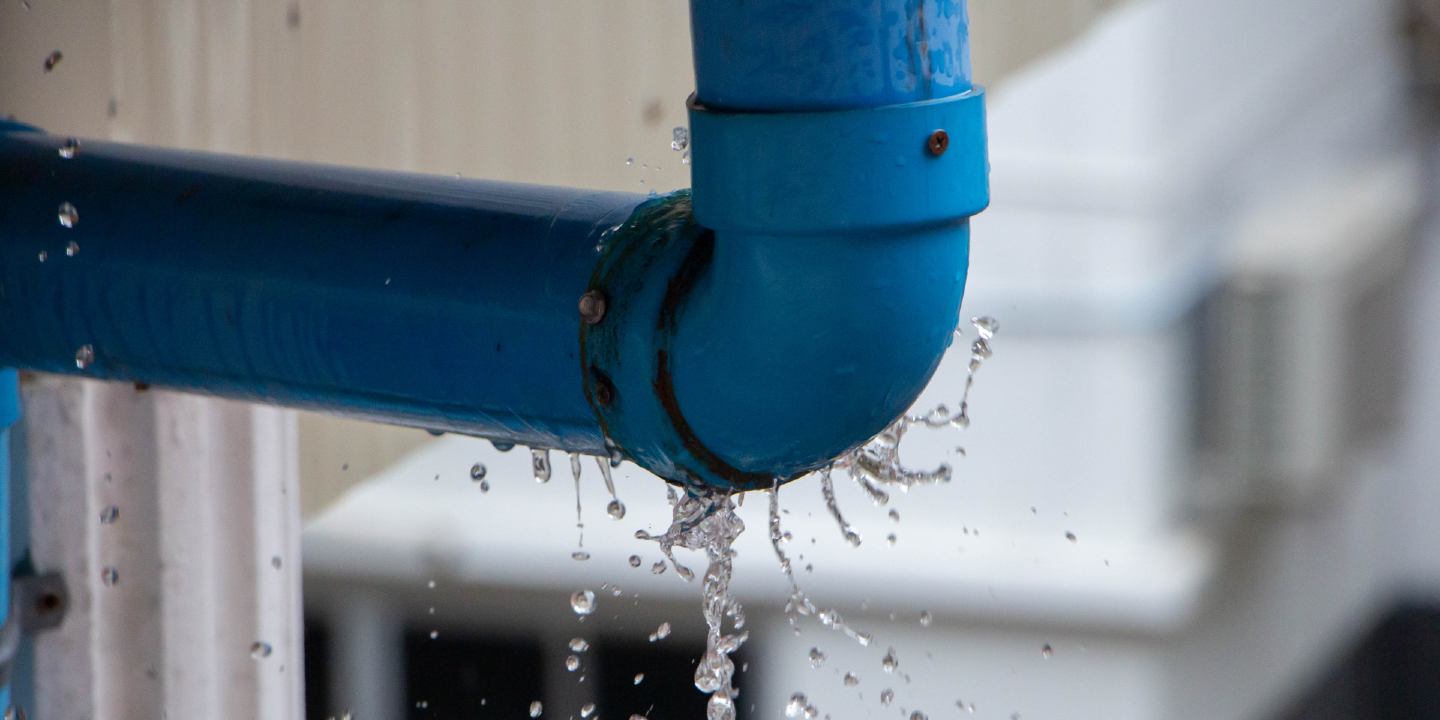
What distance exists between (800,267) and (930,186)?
0.03 m

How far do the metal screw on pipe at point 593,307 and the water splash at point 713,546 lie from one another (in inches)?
2.2

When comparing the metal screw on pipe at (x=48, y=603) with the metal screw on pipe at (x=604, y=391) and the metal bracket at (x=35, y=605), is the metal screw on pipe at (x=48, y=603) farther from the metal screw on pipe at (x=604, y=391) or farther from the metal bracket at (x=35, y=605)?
the metal screw on pipe at (x=604, y=391)

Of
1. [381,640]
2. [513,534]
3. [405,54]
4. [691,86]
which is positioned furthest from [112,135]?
[513,534]

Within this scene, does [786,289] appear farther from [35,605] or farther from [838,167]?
[35,605]

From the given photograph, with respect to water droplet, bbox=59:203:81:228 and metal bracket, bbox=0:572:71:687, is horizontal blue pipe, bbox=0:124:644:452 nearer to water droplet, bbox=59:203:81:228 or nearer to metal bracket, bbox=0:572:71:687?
water droplet, bbox=59:203:81:228

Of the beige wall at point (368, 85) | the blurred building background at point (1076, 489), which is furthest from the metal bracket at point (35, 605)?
the blurred building background at point (1076, 489)

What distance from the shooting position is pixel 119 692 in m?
0.53

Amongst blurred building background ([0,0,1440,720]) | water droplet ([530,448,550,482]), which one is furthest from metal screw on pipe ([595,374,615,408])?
blurred building background ([0,0,1440,720])

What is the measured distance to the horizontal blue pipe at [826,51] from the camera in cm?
27

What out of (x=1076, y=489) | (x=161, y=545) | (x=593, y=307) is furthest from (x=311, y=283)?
(x=1076, y=489)

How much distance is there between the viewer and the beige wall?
504mm

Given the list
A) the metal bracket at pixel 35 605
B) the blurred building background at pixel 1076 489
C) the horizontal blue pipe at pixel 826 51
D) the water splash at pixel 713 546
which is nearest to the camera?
the horizontal blue pipe at pixel 826 51

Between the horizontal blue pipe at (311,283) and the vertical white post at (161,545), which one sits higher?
the horizontal blue pipe at (311,283)

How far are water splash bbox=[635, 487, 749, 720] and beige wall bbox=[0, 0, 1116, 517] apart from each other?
24cm
